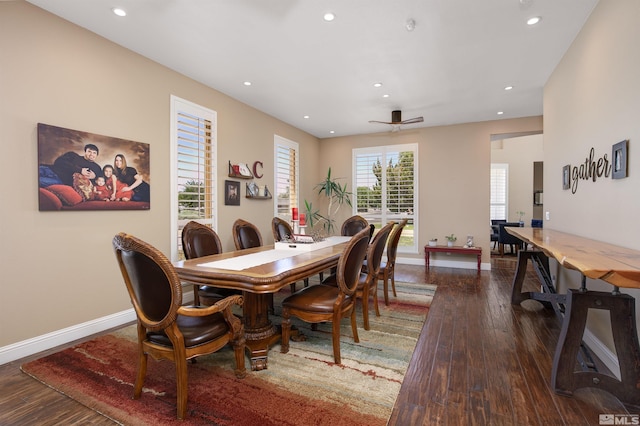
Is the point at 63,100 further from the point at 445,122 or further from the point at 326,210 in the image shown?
the point at 445,122

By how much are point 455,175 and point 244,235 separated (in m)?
4.48

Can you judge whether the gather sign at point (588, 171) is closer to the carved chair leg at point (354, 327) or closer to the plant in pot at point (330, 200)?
the carved chair leg at point (354, 327)

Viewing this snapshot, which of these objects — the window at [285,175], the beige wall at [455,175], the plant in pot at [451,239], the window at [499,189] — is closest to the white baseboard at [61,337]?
the window at [285,175]

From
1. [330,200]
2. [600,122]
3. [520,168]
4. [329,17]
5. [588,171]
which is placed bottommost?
[330,200]

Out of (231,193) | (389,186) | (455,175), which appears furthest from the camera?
(389,186)

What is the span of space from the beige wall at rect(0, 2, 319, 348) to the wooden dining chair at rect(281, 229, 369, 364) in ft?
6.58

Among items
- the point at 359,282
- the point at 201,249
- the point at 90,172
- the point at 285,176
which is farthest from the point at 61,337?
the point at 285,176

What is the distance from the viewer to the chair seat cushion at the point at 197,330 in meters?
1.73

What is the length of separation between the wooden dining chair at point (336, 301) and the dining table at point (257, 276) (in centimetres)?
20

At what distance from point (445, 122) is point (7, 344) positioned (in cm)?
672

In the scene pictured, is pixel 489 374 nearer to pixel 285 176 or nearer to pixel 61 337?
pixel 61 337

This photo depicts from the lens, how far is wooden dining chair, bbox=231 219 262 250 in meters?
3.75

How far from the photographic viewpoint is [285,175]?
601cm

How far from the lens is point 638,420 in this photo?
1689mm
